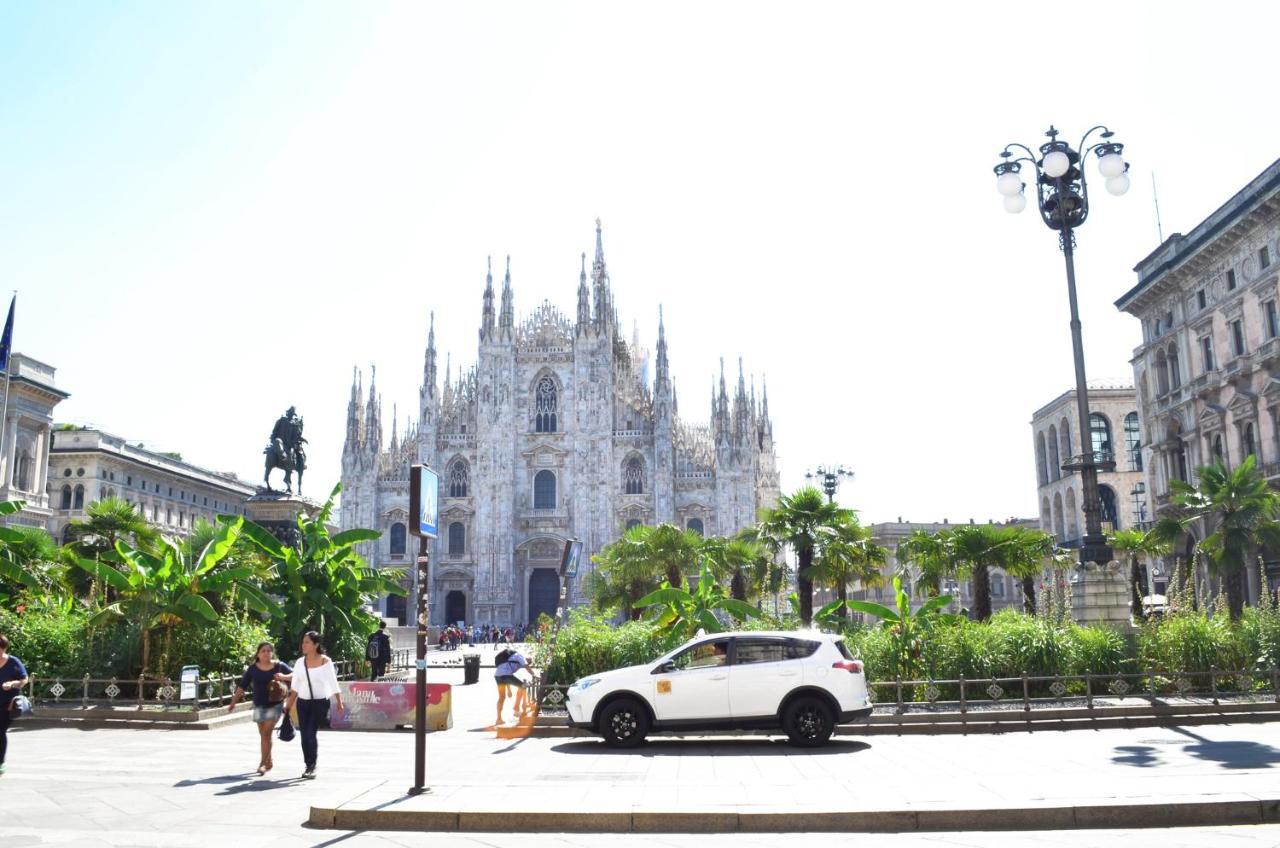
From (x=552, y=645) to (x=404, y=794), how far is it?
26.3 ft

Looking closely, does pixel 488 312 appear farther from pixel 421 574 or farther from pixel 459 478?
pixel 421 574

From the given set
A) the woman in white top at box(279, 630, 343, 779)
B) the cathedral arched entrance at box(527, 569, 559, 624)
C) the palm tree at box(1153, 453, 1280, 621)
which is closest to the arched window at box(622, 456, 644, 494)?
the cathedral arched entrance at box(527, 569, 559, 624)

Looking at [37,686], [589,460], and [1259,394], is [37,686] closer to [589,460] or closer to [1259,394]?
[1259,394]

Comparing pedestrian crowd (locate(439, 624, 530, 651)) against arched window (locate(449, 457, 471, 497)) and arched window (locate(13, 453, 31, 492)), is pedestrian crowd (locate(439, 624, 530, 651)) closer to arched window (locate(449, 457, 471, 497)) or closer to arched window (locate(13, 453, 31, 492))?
arched window (locate(449, 457, 471, 497))

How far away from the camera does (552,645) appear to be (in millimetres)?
17047

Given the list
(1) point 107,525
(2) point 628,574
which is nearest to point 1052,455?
(2) point 628,574

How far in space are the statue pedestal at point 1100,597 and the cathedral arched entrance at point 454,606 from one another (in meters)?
48.5

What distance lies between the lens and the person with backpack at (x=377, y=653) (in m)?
22.0

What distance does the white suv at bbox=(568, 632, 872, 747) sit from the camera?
12.7 meters

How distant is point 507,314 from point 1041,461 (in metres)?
37.1

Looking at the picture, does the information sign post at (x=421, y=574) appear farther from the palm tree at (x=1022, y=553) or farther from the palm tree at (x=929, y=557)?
the palm tree at (x=929, y=557)

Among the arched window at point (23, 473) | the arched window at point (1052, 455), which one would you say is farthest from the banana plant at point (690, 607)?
the arched window at point (1052, 455)

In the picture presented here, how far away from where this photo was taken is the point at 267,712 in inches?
428

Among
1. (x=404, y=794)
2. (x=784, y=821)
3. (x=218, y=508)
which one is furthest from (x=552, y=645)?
(x=218, y=508)
